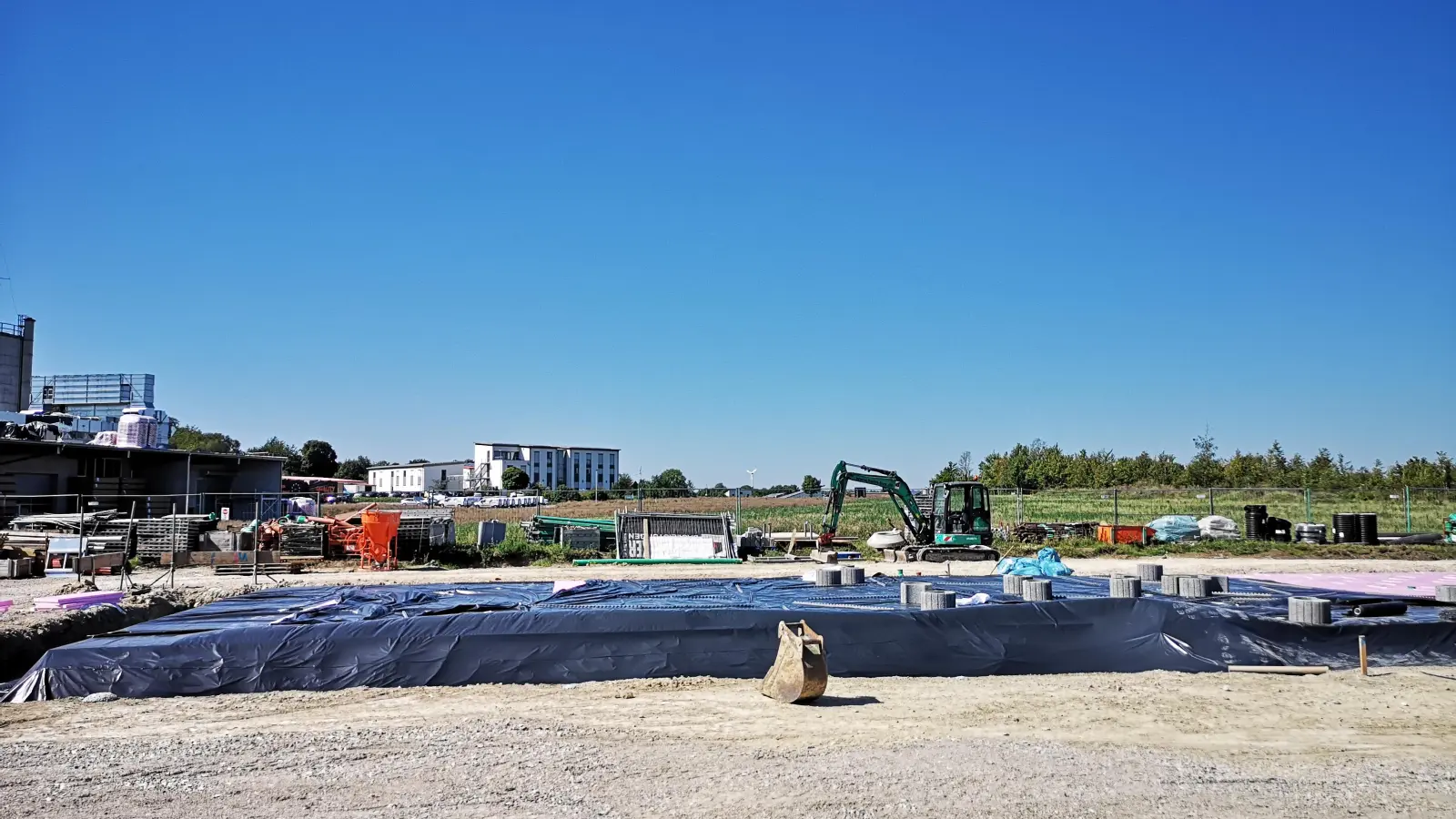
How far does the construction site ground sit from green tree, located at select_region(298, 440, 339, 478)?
11740 centimetres

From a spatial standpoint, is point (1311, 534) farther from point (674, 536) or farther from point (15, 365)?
point (15, 365)

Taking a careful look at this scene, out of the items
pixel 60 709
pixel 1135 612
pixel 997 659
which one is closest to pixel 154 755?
pixel 60 709

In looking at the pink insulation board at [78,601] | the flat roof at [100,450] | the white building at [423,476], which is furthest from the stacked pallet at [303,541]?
the white building at [423,476]

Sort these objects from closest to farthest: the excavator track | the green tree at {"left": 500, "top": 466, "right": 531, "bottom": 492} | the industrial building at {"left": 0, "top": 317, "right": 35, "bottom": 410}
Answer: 1. the excavator track
2. the industrial building at {"left": 0, "top": 317, "right": 35, "bottom": 410}
3. the green tree at {"left": 500, "top": 466, "right": 531, "bottom": 492}

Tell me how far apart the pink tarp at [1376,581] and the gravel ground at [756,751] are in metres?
8.17

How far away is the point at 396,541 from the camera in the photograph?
88.4 feet

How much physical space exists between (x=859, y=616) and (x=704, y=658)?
2.09m

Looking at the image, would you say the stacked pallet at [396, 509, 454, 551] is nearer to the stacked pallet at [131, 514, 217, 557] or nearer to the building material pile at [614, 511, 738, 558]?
the building material pile at [614, 511, 738, 558]

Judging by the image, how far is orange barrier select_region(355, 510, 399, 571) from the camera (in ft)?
84.9

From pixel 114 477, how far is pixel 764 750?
40200 mm

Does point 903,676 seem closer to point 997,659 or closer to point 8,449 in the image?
point 997,659

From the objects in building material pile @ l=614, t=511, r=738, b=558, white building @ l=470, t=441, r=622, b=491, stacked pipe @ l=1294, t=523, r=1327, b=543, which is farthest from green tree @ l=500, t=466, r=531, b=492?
stacked pipe @ l=1294, t=523, r=1327, b=543

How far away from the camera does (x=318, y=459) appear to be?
402 ft

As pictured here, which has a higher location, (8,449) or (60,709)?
(8,449)
